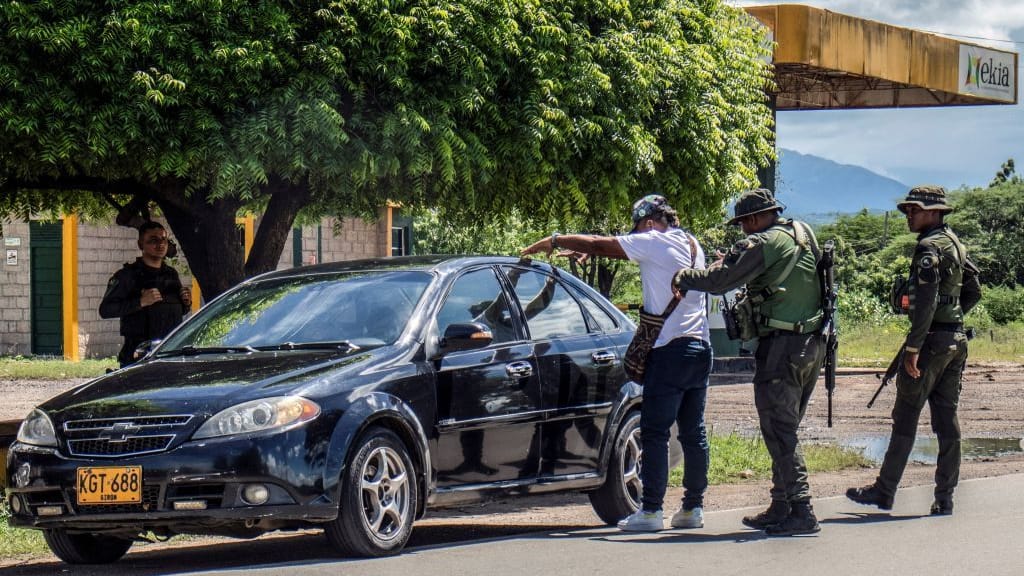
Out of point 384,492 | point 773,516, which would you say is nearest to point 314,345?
point 384,492

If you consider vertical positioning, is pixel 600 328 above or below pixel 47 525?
above

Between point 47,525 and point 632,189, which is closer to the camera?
point 47,525

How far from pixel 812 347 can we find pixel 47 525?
429 cm

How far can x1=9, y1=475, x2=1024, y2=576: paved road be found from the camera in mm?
7086

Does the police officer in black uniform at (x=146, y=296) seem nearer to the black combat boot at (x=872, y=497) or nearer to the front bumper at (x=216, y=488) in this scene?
the front bumper at (x=216, y=488)

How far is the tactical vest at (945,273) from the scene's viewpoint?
30.9 feet

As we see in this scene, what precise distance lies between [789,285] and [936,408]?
1857mm

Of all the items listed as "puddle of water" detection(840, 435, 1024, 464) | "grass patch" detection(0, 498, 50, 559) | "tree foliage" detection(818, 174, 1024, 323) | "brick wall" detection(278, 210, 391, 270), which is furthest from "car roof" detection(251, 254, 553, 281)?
"tree foliage" detection(818, 174, 1024, 323)

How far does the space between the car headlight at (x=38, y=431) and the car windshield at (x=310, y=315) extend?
39.6 inches

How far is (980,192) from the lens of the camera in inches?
3019

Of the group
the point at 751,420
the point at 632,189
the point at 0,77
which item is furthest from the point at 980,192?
the point at 0,77

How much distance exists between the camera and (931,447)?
15383 millimetres

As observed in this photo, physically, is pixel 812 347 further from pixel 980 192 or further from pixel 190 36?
pixel 980 192

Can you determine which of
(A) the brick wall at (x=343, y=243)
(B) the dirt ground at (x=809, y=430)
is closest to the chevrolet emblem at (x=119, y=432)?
(B) the dirt ground at (x=809, y=430)
